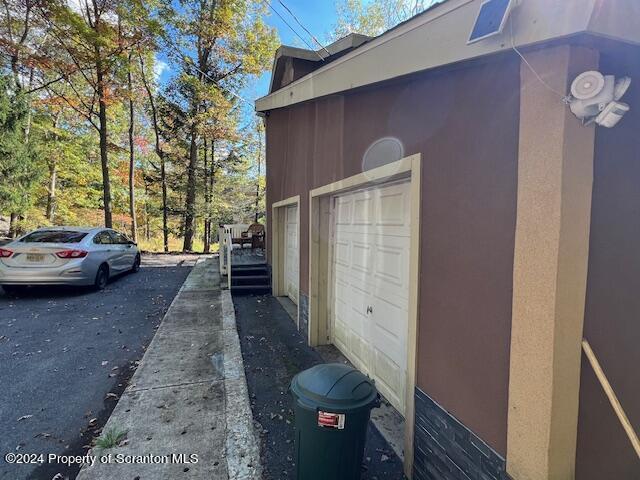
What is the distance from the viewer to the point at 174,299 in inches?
284

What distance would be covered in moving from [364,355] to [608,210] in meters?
2.88

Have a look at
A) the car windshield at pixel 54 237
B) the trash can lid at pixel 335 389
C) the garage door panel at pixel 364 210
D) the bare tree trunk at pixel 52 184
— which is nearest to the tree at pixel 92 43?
the bare tree trunk at pixel 52 184

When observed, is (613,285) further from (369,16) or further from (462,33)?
(369,16)

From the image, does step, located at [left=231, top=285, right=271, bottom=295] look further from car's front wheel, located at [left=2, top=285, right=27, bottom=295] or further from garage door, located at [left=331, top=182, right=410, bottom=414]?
car's front wheel, located at [left=2, top=285, right=27, bottom=295]

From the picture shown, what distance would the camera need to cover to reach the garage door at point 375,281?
10.1 ft

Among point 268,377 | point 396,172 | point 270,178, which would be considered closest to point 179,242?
point 270,178

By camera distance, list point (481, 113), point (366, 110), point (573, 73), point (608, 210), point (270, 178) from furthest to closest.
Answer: point (270, 178) < point (366, 110) < point (481, 113) < point (608, 210) < point (573, 73)

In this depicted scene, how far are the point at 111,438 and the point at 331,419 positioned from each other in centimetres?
194

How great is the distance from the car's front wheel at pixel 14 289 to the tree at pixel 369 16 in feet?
42.5

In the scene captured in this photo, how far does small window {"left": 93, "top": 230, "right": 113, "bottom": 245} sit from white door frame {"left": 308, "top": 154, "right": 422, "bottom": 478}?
228 inches

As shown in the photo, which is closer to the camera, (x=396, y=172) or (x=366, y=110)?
(x=396, y=172)

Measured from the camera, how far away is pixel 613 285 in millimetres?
1659

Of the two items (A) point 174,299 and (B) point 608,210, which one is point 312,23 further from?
(B) point 608,210

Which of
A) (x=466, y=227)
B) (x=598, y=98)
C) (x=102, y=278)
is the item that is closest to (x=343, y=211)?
(x=466, y=227)
